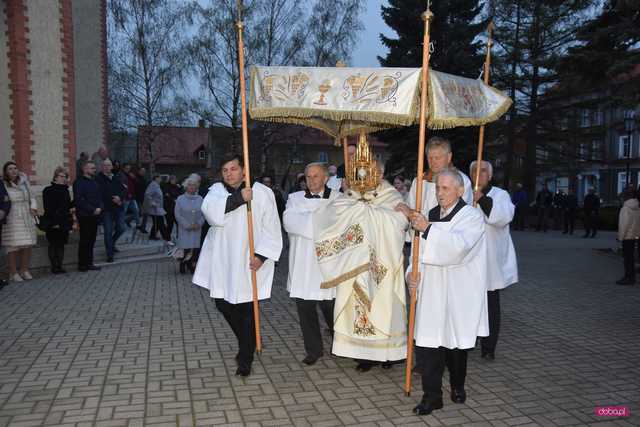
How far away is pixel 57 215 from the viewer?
9.94m

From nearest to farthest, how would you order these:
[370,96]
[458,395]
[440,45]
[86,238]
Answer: [458,395] → [370,96] → [86,238] → [440,45]

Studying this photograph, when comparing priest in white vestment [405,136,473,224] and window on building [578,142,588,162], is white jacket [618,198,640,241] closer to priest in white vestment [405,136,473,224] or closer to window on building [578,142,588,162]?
priest in white vestment [405,136,473,224]

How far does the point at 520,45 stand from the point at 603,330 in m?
23.4

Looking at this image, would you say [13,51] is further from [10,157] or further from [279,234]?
[279,234]

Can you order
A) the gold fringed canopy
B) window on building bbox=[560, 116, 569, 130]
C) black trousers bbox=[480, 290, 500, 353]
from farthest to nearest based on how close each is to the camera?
window on building bbox=[560, 116, 569, 130] < black trousers bbox=[480, 290, 500, 353] < the gold fringed canopy

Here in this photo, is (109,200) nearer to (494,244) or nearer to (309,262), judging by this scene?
(309,262)

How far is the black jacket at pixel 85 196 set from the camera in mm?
10266

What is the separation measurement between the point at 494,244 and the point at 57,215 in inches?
304

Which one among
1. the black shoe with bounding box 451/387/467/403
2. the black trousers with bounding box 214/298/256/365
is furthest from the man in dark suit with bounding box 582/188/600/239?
the black trousers with bounding box 214/298/256/365

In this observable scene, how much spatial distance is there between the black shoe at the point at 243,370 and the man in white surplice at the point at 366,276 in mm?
793

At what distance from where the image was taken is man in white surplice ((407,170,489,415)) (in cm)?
406

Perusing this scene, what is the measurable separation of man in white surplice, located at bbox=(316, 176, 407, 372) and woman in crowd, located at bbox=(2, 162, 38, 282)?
649cm

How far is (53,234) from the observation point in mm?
10023

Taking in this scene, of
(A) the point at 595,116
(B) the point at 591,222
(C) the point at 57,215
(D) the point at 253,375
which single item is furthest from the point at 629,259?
(A) the point at 595,116
